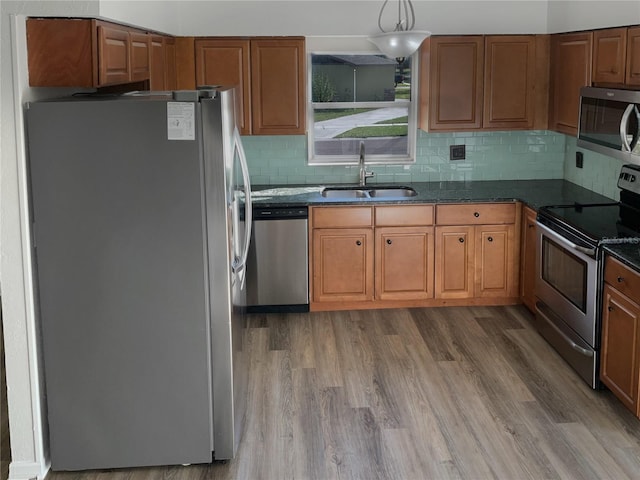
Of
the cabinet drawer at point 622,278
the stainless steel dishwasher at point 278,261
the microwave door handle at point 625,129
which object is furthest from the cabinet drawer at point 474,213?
the cabinet drawer at point 622,278

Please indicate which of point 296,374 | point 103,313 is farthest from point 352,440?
point 103,313

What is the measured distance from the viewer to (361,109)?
6.41 metres

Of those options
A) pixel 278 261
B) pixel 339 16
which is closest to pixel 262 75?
pixel 339 16

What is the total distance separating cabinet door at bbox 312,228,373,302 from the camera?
5.79 m

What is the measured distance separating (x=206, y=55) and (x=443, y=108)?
174 cm

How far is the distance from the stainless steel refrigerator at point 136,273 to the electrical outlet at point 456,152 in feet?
9.89

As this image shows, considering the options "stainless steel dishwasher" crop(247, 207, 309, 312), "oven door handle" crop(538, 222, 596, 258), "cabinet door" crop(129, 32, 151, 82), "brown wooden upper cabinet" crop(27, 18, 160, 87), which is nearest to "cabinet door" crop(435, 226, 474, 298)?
"oven door handle" crop(538, 222, 596, 258)

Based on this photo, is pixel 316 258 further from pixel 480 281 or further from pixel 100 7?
pixel 100 7

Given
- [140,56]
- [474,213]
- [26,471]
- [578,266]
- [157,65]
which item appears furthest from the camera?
[474,213]

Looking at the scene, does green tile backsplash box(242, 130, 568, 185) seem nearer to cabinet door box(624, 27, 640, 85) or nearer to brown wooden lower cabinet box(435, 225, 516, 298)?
brown wooden lower cabinet box(435, 225, 516, 298)

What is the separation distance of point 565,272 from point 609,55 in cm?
131

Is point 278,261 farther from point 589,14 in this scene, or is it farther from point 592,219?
point 589,14

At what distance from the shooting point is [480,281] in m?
5.93

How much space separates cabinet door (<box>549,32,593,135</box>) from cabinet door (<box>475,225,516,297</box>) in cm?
84
